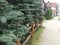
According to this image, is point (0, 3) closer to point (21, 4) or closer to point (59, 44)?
point (21, 4)

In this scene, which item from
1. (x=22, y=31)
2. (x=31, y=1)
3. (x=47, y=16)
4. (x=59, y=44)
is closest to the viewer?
(x=22, y=31)

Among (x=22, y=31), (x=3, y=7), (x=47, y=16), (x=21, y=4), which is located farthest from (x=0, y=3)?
(x=47, y=16)

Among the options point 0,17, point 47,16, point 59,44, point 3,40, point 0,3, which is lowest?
point 47,16

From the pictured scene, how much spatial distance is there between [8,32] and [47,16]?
29921mm

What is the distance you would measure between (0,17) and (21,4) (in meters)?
2.62

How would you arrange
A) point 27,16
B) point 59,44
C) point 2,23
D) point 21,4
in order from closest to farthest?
point 2,23 < point 21,4 < point 27,16 < point 59,44

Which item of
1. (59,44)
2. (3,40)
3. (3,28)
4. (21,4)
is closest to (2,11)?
(3,28)

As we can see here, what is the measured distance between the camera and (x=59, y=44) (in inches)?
371

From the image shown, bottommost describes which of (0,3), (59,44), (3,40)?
(59,44)

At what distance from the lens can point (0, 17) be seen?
346 cm

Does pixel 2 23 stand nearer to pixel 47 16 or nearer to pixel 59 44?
pixel 59 44

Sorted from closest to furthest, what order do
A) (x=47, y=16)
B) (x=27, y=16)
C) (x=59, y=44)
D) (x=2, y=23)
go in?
(x=2, y=23)
(x=27, y=16)
(x=59, y=44)
(x=47, y=16)

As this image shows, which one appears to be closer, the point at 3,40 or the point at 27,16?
the point at 3,40

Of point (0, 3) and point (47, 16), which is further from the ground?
point (0, 3)
